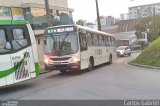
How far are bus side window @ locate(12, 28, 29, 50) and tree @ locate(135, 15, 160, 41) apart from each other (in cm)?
7233

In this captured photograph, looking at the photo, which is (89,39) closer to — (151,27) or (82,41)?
(82,41)

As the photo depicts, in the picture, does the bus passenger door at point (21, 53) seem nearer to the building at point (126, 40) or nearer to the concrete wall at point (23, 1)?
the concrete wall at point (23, 1)

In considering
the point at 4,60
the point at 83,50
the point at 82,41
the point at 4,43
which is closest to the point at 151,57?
the point at 83,50

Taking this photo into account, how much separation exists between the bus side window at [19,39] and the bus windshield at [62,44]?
5196mm

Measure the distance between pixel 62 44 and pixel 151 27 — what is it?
69.4 metres

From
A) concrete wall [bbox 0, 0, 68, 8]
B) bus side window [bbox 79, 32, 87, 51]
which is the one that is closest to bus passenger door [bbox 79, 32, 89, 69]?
bus side window [bbox 79, 32, 87, 51]

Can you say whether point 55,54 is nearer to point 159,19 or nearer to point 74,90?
point 74,90

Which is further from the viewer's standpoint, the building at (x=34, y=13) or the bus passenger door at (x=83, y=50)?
the building at (x=34, y=13)

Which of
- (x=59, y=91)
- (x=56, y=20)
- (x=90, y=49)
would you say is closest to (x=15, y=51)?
(x=59, y=91)

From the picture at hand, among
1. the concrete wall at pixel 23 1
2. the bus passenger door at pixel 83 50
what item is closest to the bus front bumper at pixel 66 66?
the bus passenger door at pixel 83 50

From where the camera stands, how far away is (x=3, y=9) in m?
38.0

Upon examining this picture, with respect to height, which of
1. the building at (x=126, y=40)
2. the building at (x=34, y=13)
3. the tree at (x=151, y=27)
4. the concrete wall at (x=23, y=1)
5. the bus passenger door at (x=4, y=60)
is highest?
the concrete wall at (x=23, y=1)

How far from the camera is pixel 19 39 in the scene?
17531 mm

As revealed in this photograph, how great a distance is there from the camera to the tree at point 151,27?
88375mm
